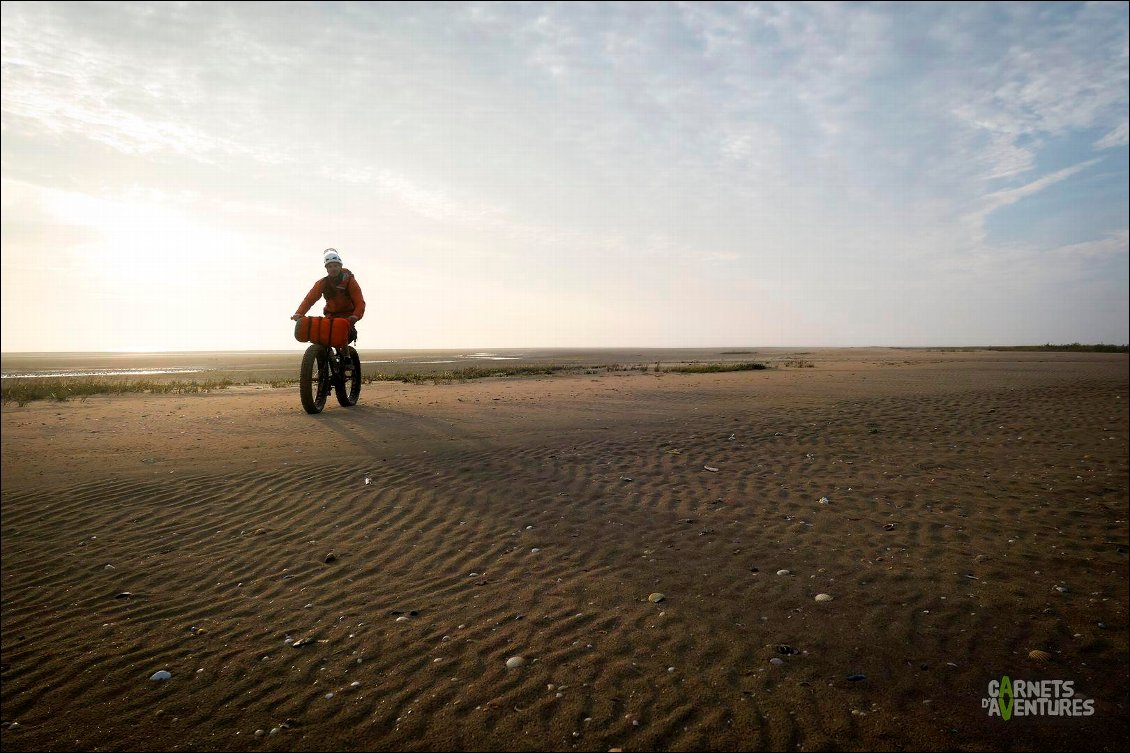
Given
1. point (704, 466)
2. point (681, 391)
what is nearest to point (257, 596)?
point (704, 466)

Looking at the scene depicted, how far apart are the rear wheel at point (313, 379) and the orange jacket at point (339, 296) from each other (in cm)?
92

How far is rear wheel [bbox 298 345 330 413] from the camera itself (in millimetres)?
12812

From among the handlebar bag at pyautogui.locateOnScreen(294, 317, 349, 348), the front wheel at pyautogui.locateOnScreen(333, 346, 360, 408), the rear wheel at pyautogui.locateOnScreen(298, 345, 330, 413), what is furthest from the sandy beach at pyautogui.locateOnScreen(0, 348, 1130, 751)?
the front wheel at pyautogui.locateOnScreen(333, 346, 360, 408)

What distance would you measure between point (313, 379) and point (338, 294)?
1.94 metres

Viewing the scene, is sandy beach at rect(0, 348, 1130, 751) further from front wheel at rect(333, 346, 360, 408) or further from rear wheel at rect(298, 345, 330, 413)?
front wheel at rect(333, 346, 360, 408)

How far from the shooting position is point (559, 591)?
509 cm

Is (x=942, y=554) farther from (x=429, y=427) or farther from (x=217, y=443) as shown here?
(x=217, y=443)

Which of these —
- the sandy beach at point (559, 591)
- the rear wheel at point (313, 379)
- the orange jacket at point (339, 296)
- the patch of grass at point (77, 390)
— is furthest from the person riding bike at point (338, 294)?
the patch of grass at point (77, 390)

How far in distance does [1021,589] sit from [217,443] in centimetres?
1124

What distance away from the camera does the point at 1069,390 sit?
1697cm

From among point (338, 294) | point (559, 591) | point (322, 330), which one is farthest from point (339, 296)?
point (559, 591)

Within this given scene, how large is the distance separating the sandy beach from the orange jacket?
12.0 feet

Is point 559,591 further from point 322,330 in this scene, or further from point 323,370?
point 323,370

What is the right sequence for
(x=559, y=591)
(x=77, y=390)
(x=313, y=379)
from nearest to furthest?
(x=559, y=591)
(x=313, y=379)
(x=77, y=390)
